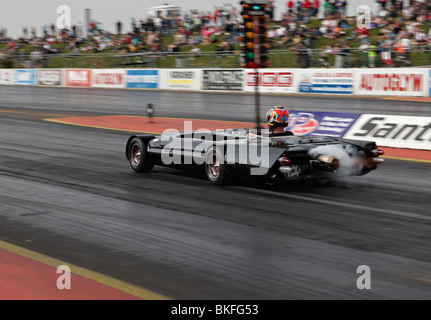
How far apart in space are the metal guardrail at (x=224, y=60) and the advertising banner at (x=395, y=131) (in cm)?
1182

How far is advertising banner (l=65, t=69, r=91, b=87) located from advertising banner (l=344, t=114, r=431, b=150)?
28517mm

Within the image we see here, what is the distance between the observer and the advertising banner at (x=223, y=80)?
32.5m

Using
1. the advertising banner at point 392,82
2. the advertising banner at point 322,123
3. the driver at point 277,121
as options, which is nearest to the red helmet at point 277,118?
the driver at point 277,121

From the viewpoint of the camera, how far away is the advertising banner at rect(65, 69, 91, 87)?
41.0 meters

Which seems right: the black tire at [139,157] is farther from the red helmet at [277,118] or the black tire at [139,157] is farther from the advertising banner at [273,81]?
the advertising banner at [273,81]

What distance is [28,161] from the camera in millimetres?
13164

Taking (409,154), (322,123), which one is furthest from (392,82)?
(409,154)

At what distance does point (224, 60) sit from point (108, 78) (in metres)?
9.25

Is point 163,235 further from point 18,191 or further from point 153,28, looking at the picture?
point 153,28

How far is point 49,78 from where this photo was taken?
43469 mm

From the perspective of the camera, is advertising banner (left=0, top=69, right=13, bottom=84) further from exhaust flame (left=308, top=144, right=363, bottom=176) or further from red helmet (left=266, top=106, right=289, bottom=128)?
exhaust flame (left=308, top=144, right=363, bottom=176)

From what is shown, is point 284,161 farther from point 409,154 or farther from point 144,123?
point 144,123

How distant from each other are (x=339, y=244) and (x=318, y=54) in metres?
23.3
